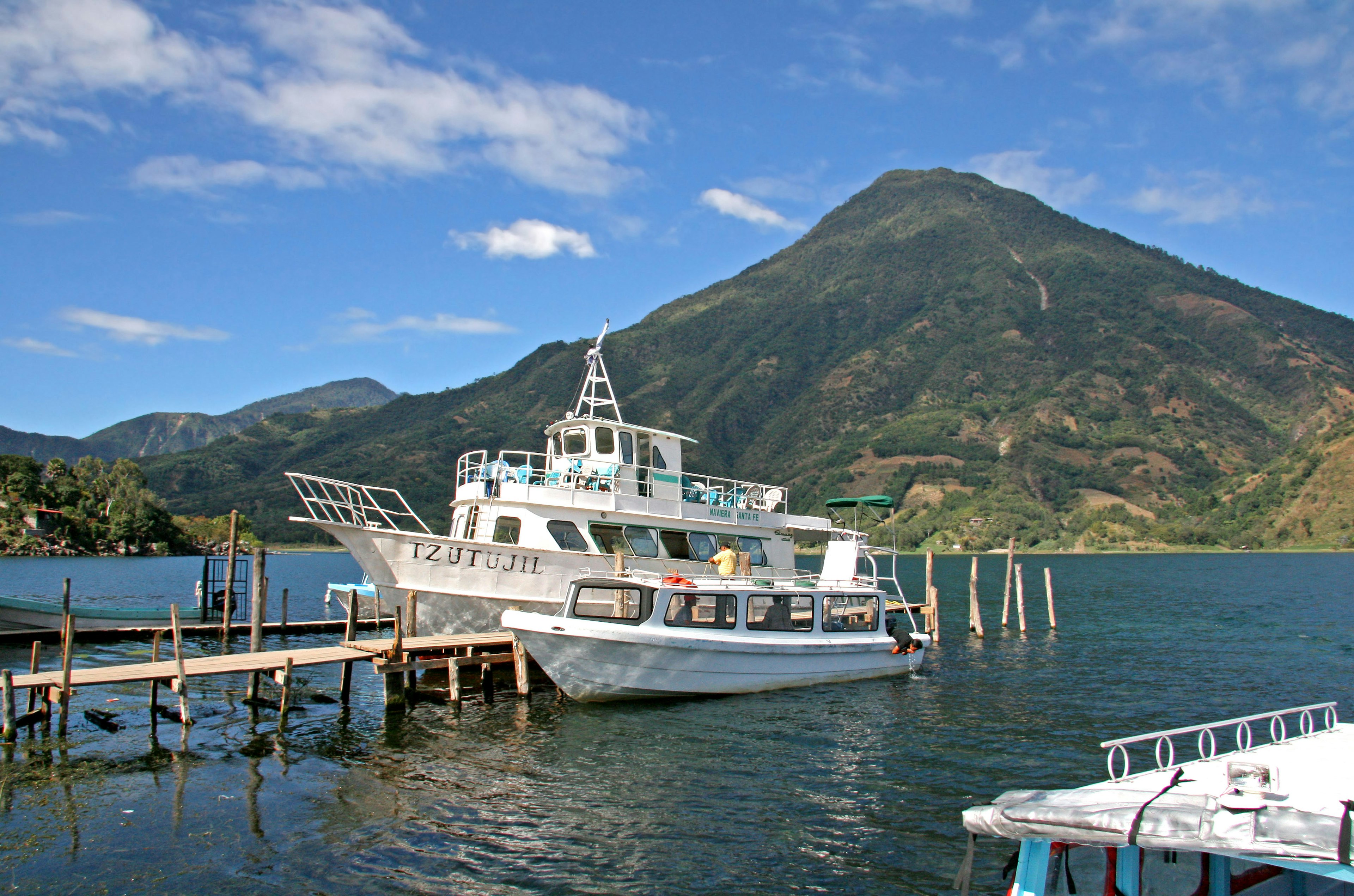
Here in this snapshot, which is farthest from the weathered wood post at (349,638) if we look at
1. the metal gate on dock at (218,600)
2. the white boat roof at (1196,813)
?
the white boat roof at (1196,813)

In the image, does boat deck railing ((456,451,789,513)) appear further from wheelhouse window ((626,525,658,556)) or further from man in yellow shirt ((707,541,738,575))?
man in yellow shirt ((707,541,738,575))

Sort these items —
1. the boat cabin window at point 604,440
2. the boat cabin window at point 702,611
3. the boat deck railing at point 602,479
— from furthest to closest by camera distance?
the boat cabin window at point 604,440 → the boat deck railing at point 602,479 → the boat cabin window at point 702,611

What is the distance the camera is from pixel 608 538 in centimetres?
2356

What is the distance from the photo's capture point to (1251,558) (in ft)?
423

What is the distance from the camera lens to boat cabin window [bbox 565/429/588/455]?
81.5 ft

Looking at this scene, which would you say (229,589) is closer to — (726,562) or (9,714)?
(9,714)

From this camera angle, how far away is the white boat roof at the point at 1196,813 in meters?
4.77

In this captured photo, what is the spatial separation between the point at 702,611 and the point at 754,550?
8117 millimetres

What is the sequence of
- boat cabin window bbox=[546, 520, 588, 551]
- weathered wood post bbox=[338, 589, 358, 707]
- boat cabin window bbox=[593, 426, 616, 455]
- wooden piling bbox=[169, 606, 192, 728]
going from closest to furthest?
1. wooden piling bbox=[169, 606, 192, 728]
2. weathered wood post bbox=[338, 589, 358, 707]
3. boat cabin window bbox=[546, 520, 588, 551]
4. boat cabin window bbox=[593, 426, 616, 455]

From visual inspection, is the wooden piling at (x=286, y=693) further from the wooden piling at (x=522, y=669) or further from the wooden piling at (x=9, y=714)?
the wooden piling at (x=522, y=669)

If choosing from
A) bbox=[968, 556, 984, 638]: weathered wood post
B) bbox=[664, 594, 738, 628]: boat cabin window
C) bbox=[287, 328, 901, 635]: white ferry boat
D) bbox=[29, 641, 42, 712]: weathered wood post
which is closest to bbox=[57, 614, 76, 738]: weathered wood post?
bbox=[29, 641, 42, 712]: weathered wood post

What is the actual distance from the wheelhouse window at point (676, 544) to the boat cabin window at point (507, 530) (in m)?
4.22

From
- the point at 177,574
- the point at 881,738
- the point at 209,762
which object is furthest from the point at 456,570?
the point at 177,574

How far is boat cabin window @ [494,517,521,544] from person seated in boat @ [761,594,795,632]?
7162mm
